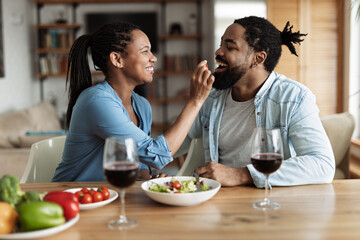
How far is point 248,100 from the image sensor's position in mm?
2074

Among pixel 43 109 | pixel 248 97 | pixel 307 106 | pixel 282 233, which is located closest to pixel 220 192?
pixel 282 233

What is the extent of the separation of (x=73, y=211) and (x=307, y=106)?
1.13 m

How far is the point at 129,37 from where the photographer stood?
1889 millimetres

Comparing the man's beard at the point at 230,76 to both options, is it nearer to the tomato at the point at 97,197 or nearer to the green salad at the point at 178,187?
the green salad at the point at 178,187

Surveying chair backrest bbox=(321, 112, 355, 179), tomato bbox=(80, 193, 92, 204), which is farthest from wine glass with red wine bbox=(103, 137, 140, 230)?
chair backrest bbox=(321, 112, 355, 179)

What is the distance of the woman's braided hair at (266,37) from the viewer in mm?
2031

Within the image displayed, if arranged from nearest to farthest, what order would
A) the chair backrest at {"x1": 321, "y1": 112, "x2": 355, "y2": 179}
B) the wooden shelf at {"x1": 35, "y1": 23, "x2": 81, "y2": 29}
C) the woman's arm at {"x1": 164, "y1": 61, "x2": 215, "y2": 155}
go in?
1. the woman's arm at {"x1": 164, "y1": 61, "x2": 215, "y2": 155}
2. the chair backrest at {"x1": 321, "y1": 112, "x2": 355, "y2": 179}
3. the wooden shelf at {"x1": 35, "y1": 23, "x2": 81, "y2": 29}

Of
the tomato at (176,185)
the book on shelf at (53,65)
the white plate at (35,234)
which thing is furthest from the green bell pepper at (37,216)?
the book on shelf at (53,65)

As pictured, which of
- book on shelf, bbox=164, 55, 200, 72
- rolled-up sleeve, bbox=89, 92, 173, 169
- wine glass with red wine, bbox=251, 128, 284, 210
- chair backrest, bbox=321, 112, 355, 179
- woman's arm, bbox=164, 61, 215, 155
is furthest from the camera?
book on shelf, bbox=164, 55, 200, 72

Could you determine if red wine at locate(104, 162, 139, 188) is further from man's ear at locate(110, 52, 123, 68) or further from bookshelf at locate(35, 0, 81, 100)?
bookshelf at locate(35, 0, 81, 100)

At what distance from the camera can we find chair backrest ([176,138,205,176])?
2066 millimetres

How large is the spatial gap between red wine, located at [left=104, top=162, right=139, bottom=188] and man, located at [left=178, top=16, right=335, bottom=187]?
32.9 inches

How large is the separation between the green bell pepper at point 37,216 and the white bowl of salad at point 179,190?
0.32 m

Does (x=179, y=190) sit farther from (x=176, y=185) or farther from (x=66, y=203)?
(x=66, y=203)
